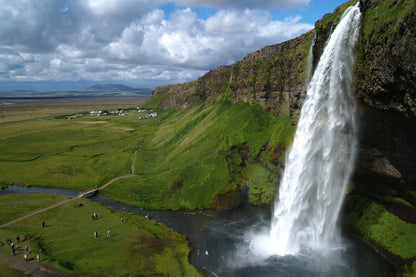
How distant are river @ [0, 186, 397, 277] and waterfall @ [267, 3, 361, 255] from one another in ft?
8.33

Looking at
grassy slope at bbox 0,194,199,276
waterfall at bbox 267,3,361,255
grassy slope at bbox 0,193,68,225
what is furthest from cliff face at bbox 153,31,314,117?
grassy slope at bbox 0,193,68,225

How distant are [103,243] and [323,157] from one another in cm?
3441

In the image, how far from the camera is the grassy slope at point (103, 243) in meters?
31.8

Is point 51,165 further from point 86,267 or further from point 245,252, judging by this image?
point 245,252

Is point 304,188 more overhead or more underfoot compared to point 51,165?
more overhead

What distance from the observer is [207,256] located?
35.4 meters

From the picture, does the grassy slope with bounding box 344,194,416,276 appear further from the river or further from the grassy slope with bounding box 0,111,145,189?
the grassy slope with bounding box 0,111,145,189

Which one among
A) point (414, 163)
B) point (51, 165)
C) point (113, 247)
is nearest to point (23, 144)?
point (51, 165)


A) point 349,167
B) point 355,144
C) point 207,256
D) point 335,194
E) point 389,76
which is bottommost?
point 207,256

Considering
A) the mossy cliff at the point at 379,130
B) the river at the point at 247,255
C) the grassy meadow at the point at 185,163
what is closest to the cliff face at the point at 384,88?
the mossy cliff at the point at 379,130

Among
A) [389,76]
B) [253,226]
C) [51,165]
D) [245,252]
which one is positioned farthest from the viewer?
[51,165]

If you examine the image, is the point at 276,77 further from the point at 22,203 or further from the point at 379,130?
the point at 22,203

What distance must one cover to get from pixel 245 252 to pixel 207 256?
5.23 m

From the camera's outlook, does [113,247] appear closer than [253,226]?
Yes
